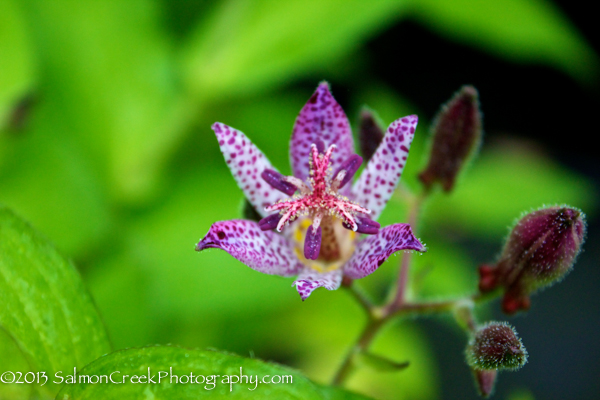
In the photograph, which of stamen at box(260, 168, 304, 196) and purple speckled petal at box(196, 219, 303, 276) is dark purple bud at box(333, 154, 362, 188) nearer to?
stamen at box(260, 168, 304, 196)

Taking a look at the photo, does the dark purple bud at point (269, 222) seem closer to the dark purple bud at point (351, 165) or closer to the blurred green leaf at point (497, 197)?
the dark purple bud at point (351, 165)

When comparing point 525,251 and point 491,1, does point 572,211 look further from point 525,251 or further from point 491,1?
point 491,1

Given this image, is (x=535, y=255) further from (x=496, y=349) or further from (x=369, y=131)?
(x=369, y=131)

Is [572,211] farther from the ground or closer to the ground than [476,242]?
farther from the ground

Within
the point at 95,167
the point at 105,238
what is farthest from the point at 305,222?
the point at 95,167

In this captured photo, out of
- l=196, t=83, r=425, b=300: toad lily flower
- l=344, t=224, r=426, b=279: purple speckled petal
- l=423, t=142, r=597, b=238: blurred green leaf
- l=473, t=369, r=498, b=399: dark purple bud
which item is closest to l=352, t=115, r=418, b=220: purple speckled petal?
l=196, t=83, r=425, b=300: toad lily flower

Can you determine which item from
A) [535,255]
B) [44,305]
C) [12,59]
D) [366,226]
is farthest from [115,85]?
[535,255]
